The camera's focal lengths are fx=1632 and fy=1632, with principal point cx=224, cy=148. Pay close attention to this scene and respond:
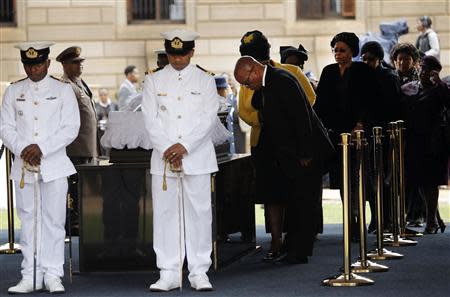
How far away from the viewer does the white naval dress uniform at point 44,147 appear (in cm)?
1270

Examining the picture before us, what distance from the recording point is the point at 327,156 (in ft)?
46.0

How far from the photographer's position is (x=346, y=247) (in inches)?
511

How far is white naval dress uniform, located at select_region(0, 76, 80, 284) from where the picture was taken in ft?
41.7

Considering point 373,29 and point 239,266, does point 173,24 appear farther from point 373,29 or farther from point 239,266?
point 239,266

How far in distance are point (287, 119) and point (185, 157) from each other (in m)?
1.52

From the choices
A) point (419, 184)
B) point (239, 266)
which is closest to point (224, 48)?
point (419, 184)

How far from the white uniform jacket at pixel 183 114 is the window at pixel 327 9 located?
70.9 ft

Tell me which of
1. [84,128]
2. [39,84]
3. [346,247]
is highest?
[39,84]

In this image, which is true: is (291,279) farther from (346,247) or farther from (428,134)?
(428,134)

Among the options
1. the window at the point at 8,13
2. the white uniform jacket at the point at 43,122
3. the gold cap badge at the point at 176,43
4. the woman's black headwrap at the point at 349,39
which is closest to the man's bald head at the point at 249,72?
the gold cap badge at the point at 176,43

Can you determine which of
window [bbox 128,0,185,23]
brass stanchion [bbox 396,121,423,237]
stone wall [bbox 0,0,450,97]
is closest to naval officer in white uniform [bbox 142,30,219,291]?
brass stanchion [bbox 396,121,423,237]

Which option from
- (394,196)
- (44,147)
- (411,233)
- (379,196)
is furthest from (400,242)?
(44,147)

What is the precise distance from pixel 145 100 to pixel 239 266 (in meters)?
2.12

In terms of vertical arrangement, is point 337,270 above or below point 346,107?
below
